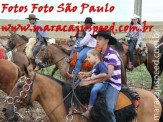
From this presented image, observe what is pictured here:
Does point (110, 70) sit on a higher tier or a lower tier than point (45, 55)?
higher

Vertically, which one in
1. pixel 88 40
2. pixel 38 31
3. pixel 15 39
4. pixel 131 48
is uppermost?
pixel 38 31

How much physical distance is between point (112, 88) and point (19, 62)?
555cm

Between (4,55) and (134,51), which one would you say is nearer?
(4,55)

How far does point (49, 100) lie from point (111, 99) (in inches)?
39.1

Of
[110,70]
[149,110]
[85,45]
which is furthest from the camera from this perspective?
[85,45]

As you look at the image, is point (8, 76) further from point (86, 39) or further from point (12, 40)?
point (12, 40)

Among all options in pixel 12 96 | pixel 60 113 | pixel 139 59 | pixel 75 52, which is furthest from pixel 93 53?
pixel 139 59

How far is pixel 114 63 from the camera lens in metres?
3.90

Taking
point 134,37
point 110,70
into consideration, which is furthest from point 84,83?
point 134,37

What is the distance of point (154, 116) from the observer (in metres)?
4.34

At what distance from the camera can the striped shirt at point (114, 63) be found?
392 centimetres

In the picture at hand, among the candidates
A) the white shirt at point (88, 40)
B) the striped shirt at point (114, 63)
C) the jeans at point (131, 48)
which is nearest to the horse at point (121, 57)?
the jeans at point (131, 48)

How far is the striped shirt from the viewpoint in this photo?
3.92 meters

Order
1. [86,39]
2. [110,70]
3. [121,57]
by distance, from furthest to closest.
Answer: [121,57] → [86,39] → [110,70]
